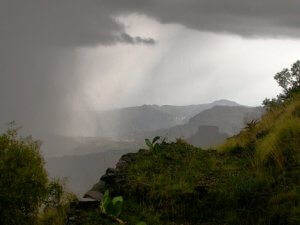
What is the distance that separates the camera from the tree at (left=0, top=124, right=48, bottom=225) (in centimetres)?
1451

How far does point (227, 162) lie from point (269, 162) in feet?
7.60

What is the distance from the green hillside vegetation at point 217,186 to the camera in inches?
568

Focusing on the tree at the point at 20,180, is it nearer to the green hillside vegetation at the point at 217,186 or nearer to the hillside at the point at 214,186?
the hillside at the point at 214,186

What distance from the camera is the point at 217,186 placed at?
15984 mm

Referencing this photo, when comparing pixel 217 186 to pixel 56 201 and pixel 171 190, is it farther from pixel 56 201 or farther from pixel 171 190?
pixel 56 201

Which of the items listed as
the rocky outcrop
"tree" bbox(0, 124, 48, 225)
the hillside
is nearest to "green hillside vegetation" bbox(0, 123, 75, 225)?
"tree" bbox(0, 124, 48, 225)

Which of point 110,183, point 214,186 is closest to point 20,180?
point 110,183

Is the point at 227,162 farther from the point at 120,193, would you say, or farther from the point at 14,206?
the point at 14,206

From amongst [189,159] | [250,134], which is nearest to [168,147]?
[189,159]

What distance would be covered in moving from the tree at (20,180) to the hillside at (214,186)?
1.91 m

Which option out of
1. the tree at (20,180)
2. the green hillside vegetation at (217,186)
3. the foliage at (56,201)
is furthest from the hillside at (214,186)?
the tree at (20,180)

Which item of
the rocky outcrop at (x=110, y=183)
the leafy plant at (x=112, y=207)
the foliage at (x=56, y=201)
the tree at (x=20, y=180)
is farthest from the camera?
the rocky outcrop at (x=110, y=183)

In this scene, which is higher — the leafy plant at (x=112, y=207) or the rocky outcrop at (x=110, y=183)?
the rocky outcrop at (x=110, y=183)

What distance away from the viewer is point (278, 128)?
18.5 metres
